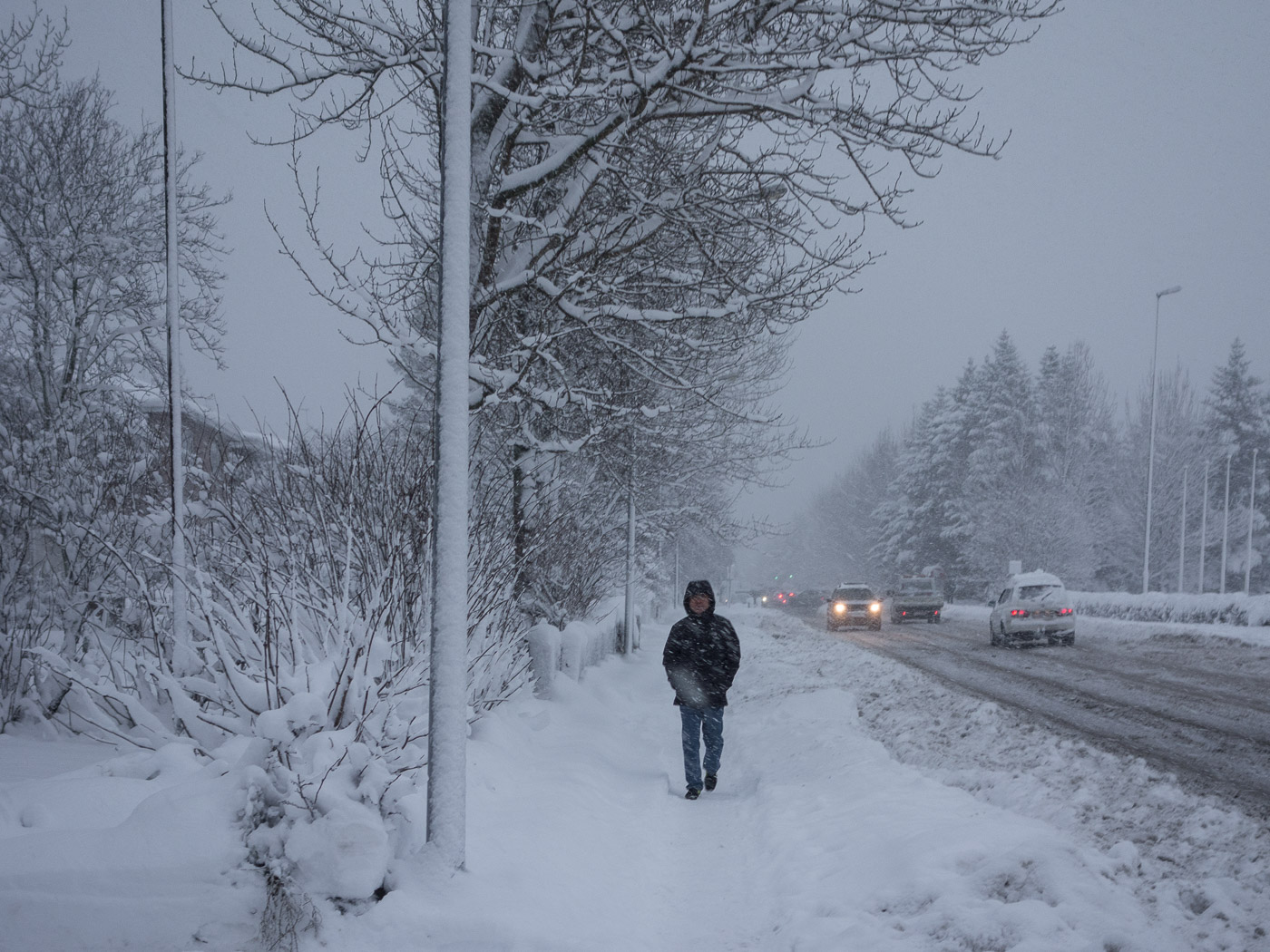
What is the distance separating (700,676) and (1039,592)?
16.8 m

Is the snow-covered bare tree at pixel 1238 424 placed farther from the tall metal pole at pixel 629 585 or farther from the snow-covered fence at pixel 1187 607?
the tall metal pole at pixel 629 585

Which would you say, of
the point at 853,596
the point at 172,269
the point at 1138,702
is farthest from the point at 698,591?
the point at 853,596

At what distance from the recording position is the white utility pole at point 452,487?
12.4 feet

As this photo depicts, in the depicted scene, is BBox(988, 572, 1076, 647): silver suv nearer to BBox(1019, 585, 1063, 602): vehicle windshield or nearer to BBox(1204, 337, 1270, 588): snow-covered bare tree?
BBox(1019, 585, 1063, 602): vehicle windshield

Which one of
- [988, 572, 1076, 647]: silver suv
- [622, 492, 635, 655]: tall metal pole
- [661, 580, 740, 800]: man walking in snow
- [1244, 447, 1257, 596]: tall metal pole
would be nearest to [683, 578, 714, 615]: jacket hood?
[661, 580, 740, 800]: man walking in snow

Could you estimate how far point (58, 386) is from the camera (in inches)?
559

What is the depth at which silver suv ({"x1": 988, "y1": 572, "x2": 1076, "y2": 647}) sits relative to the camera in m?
20.0

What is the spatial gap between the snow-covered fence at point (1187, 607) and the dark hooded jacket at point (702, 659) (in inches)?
832

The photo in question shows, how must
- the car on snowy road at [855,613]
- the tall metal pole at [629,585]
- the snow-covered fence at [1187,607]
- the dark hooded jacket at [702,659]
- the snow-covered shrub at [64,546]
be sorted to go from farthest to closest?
the car on snowy road at [855,613], the snow-covered fence at [1187,607], the tall metal pole at [629,585], the snow-covered shrub at [64,546], the dark hooded jacket at [702,659]

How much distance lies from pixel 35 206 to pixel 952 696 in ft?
57.8

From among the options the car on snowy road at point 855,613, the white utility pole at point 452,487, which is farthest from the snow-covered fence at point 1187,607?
the white utility pole at point 452,487

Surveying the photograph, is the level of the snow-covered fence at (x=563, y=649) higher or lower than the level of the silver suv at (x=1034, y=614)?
higher

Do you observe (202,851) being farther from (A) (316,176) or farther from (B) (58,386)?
(B) (58,386)

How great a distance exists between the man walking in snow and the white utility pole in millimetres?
3350
